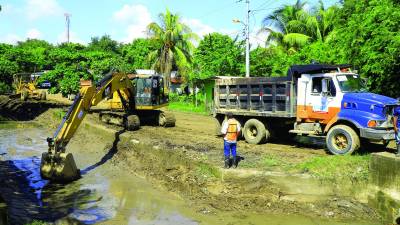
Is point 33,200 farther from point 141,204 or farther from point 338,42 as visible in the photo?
point 338,42

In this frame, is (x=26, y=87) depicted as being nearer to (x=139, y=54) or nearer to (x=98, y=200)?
(x=139, y=54)

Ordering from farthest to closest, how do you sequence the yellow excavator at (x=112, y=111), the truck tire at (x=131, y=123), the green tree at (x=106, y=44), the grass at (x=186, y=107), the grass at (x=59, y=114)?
the green tree at (x=106, y=44)
the grass at (x=186, y=107)
the grass at (x=59, y=114)
the truck tire at (x=131, y=123)
the yellow excavator at (x=112, y=111)

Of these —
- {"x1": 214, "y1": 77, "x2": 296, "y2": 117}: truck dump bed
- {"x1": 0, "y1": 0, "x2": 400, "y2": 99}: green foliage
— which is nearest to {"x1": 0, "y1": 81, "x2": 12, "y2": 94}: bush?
{"x1": 0, "y1": 0, "x2": 400, "y2": 99}: green foliage

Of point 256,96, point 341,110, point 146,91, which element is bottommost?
point 341,110

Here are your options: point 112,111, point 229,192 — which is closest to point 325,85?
point 229,192

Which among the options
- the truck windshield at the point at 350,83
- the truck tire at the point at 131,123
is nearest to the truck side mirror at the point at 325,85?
the truck windshield at the point at 350,83

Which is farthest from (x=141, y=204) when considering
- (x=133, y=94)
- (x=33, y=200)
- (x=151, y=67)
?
(x=151, y=67)

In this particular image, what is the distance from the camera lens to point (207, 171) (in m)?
12.3

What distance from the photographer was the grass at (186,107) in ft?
116

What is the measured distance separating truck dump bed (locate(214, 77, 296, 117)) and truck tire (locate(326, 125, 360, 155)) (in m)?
1.99

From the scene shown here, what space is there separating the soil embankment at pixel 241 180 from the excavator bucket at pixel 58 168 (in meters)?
2.28

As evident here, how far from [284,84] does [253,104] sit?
1.66 metres

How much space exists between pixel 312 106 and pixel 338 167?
354cm

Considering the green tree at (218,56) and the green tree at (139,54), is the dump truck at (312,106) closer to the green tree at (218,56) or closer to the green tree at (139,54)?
the green tree at (218,56)
